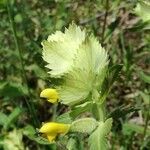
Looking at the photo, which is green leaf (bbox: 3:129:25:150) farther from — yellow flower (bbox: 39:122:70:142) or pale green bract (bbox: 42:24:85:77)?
pale green bract (bbox: 42:24:85:77)

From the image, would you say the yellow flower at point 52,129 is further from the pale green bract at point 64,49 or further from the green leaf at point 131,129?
the green leaf at point 131,129

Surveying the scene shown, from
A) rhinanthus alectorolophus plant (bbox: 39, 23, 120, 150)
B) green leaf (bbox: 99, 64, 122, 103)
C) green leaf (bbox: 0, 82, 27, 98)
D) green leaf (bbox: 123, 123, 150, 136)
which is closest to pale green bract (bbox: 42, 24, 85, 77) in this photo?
rhinanthus alectorolophus plant (bbox: 39, 23, 120, 150)

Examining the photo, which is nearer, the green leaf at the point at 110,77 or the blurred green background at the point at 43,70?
the green leaf at the point at 110,77

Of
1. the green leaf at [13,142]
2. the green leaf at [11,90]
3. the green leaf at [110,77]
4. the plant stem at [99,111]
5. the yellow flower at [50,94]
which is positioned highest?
the green leaf at [110,77]

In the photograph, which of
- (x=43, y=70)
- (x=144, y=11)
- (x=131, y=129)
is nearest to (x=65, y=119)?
(x=144, y=11)

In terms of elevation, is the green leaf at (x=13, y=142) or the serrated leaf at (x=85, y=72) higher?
the serrated leaf at (x=85, y=72)

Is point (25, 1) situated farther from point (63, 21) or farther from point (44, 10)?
point (63, 21)

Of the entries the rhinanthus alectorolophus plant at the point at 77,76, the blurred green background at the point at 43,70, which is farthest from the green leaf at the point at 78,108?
the blurred green background at the point at 43,70

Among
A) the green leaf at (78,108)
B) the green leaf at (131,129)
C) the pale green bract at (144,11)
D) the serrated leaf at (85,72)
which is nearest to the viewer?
the serrated leaf at (85,72)
